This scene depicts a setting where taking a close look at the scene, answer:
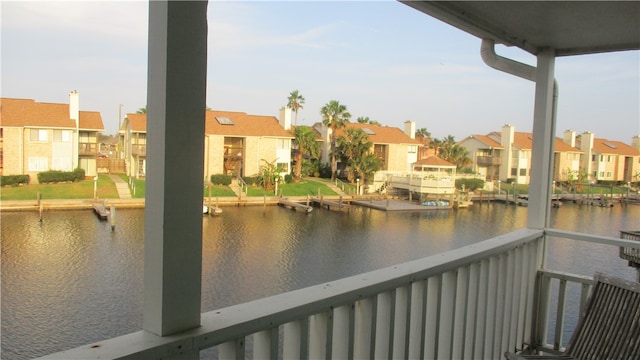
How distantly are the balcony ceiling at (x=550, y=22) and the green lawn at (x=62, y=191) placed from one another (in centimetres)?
3078

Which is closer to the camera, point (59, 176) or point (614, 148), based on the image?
point (614, 148)

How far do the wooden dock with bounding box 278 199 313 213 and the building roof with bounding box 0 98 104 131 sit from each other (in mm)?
13396

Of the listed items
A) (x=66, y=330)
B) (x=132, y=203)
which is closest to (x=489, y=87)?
(x=132, y=203)

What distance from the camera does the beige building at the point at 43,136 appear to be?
27.9 metres

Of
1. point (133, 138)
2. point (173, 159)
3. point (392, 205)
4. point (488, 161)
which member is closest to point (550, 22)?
point (173, 159)

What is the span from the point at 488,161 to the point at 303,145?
20.4m

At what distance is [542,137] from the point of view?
2852 mm

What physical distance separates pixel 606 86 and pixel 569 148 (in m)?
26.1

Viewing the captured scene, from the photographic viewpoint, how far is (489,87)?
49312 mm

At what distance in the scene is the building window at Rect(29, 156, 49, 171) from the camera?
2896cm

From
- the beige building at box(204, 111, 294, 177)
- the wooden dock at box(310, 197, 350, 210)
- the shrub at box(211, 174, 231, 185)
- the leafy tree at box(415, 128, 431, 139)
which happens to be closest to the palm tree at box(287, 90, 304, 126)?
the beige building at box(204, 111, 294, 177)

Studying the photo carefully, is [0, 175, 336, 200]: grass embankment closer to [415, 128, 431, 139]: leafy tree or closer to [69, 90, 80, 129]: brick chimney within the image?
[69, 90, 80, 129]: brick chimney

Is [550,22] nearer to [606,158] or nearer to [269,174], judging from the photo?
[606,158]

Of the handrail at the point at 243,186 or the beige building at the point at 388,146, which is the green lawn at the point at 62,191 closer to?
the handrail at the point at 243,186
